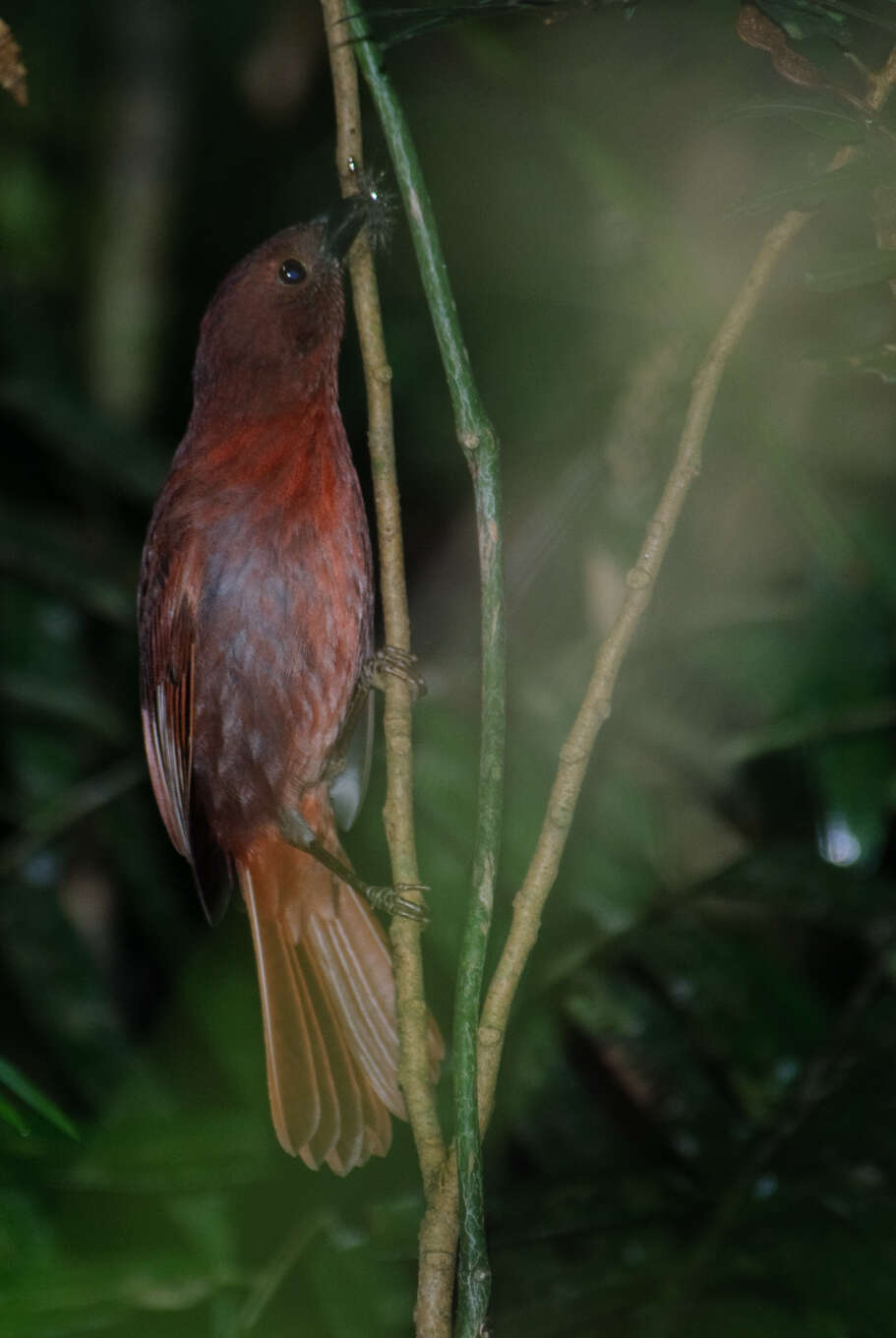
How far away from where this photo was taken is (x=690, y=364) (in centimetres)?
302

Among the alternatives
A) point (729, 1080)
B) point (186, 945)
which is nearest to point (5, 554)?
point (186, 945)

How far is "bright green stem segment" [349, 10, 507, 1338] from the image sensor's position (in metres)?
1.31

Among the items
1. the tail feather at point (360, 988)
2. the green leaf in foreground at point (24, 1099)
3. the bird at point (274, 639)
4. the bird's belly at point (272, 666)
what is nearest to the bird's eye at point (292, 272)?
the bird at point (274, 639)

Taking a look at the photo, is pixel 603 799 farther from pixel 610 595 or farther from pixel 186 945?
pixel 186 945

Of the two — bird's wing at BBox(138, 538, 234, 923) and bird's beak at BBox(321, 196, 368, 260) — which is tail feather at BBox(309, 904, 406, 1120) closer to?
bird's wing at BBox(138, 538, 234, 923)

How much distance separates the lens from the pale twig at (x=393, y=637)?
57.3 inches

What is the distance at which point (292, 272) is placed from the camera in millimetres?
2666

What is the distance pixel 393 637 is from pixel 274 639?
0.85 meters

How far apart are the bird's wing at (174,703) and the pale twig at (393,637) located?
790 millimetres

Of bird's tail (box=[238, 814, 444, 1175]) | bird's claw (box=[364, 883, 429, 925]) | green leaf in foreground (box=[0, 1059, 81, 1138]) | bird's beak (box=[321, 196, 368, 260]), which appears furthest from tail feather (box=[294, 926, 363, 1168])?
bird's beak (box=[321, 196, 368, 260])

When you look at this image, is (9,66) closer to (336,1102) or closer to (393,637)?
(393,637)

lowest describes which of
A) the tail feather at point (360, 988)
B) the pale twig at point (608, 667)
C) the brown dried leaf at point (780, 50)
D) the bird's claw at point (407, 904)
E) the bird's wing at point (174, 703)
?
the tail feather at point (360, 988)

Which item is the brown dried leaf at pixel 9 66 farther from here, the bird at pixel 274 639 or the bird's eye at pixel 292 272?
the bird's eye at pixel 292 272

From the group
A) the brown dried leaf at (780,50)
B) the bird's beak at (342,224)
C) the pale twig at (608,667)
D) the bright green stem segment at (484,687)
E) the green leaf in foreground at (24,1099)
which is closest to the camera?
the green leaf in foreground at (24,1099)
